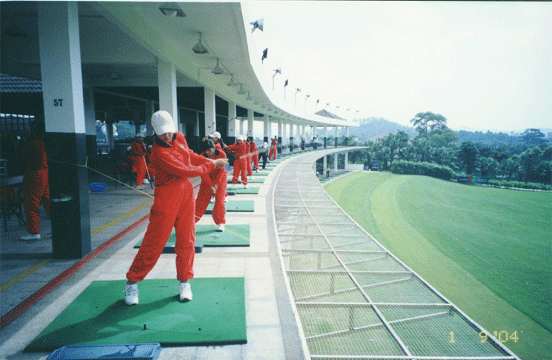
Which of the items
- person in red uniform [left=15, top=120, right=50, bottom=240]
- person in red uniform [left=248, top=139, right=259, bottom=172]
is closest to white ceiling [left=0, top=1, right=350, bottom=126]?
person in red uniform [left=15, top=120, right=50, bottom=240]

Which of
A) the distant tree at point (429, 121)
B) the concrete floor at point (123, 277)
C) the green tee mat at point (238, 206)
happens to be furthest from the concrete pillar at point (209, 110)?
the distant tree at point (429, 121)

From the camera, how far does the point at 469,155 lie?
68125mm

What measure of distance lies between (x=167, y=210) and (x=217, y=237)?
2.63 m

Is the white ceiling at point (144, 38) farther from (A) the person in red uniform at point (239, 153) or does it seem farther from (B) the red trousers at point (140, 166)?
(B) the red trousers at point (140, 166)

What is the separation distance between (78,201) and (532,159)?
7322 centimetres

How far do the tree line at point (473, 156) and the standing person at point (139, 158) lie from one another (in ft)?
205

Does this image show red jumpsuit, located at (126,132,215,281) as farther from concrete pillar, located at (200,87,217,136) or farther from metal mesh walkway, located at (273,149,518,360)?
concrete pillar, located at (200,87,217,136)

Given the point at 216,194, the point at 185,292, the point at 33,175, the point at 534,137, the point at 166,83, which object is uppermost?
the point at 534,137

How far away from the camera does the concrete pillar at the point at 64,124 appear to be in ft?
13.8

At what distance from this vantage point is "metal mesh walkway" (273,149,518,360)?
11.6 ft

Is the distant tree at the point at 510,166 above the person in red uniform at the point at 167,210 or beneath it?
beneath

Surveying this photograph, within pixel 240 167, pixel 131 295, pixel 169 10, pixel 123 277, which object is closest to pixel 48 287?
pixel 123 277

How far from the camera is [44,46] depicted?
422 centimetres

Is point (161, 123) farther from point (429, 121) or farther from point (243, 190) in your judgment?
point (429, 121)
